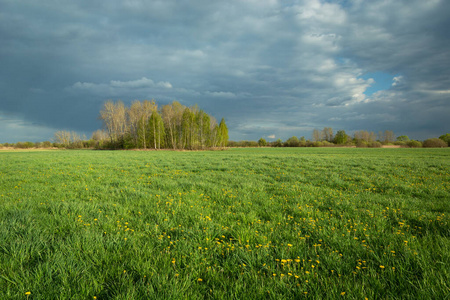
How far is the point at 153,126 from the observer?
64375 mm

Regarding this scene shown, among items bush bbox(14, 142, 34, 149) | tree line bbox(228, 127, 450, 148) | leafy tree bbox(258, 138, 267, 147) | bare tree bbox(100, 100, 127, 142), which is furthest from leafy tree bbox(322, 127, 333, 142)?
bush bbox(14, 142, 34, 149)

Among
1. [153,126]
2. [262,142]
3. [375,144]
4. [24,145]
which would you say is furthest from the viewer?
[262,142]

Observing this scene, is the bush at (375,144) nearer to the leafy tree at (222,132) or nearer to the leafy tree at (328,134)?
the leafy tree at (328,134)

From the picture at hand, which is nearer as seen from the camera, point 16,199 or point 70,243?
point 70,243

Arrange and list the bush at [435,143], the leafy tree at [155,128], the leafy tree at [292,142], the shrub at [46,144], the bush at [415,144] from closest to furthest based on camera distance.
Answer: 1. the leafy tree at [155,128]
2. the bush at [435,143]
3. the bush at [415,144]
4. the shrub at [46,144]
5. the leafy tree at [292,142]

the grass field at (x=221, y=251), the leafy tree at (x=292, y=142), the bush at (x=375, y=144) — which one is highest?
the leafy tree at (x=292, y=142)

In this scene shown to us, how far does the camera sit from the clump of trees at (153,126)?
218ft

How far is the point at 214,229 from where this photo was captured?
15.2 ft

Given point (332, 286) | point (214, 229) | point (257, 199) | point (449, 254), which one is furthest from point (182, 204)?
point (449, 254)

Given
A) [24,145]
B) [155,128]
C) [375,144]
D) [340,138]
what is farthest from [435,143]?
[24,145]

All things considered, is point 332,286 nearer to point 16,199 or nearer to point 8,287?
point 8,287

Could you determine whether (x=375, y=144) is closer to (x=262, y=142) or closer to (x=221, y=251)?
(x=262, y=142)

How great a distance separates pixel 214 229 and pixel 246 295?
2048 millimetres

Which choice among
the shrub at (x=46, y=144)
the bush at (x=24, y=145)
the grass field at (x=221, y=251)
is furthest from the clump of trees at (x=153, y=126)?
the grass field at (x=221, y=251)
